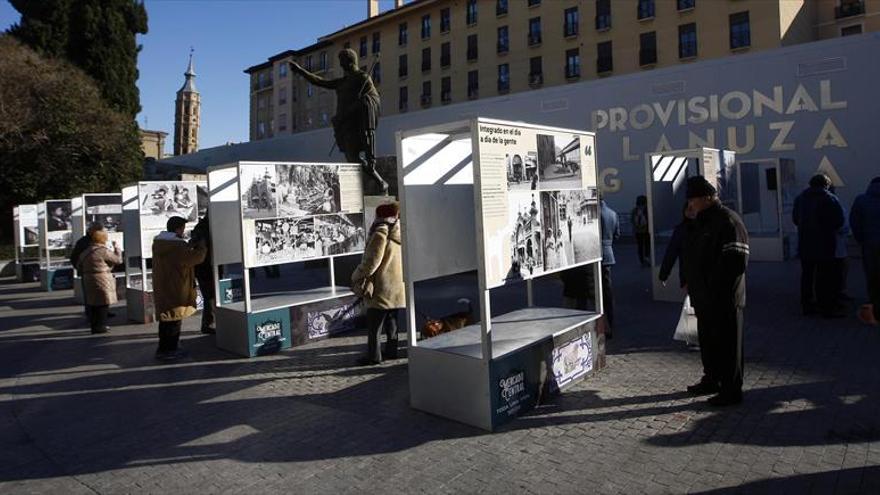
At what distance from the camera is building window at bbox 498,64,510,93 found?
45.3 m

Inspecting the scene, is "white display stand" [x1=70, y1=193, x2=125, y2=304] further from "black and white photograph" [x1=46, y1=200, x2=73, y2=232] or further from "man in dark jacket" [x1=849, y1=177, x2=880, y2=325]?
"man in dark jacket" [x1=849, y1=177, x2=880, y2=325]

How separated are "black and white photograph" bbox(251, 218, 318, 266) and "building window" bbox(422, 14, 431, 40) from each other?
45904 millimetres

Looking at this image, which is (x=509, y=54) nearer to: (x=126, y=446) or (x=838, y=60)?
(x=838, y=60)

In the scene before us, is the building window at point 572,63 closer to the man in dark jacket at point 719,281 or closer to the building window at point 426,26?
the building window at point 426,26

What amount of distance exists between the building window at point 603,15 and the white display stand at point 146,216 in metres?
35.7

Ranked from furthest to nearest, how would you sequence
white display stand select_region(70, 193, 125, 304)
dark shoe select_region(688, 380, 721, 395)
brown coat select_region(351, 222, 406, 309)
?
white display stand select_region(70, 193, 125, 304) → brown coat select_region(351, 222, 406, 309) → dark shoe select_region(688, 380, 721, 395)

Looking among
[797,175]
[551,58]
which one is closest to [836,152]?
[797,175]

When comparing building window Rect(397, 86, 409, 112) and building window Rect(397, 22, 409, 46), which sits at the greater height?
building window Rect(397, 22, 409, 46)

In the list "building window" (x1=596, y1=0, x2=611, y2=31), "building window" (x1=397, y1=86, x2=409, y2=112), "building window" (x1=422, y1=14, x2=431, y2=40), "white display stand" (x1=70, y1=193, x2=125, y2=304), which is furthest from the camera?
"building window" (x1=397, y1=86, x2=409, y2=112)

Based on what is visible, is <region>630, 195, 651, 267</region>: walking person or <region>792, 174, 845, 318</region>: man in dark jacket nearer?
<region>792, 174, 845, 318</region>: man in dark jacket

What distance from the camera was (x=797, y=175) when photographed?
56.3 feet

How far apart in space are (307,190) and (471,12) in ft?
143

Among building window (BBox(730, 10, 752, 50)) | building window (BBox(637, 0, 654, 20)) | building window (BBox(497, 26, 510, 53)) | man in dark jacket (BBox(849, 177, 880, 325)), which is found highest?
building window (BBox(497, 26, 510, 53))

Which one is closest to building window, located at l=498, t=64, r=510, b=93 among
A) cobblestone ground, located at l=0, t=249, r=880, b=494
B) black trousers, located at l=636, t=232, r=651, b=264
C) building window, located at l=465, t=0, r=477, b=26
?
building window, located at l=465, t=0, r=477, b=26
